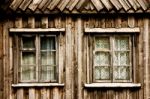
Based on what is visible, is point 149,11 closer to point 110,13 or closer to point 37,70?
point 110,13

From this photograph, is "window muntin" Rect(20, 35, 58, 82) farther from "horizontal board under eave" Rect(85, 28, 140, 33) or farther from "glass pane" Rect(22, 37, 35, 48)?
"horizontal board under eave" Rect(85, 28, 140, 33)

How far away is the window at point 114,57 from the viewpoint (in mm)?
13023

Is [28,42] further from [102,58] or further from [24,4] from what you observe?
[102,58]

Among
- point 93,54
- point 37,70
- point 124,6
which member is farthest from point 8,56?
point 124,6

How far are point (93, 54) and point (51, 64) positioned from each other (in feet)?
4.32

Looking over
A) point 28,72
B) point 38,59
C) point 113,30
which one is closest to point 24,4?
point 38,59

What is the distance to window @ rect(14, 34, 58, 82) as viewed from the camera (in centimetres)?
1298

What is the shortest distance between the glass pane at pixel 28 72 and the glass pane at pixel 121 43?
8.66ft

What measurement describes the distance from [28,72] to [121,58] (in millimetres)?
2872

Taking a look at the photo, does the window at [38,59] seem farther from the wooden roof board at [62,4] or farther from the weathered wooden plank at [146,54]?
the weathered wooden plank at [146,54]

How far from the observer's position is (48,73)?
1305 cm

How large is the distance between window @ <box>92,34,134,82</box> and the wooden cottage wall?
0.28 meters

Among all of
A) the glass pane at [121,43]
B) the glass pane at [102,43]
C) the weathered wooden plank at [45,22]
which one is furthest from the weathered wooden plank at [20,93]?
the glass pane at [121,43]

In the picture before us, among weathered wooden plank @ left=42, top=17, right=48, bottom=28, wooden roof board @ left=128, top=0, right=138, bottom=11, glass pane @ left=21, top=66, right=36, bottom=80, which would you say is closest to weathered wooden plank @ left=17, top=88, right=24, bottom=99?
glass pane @ left=21, top=66, right=36, bottom=80
